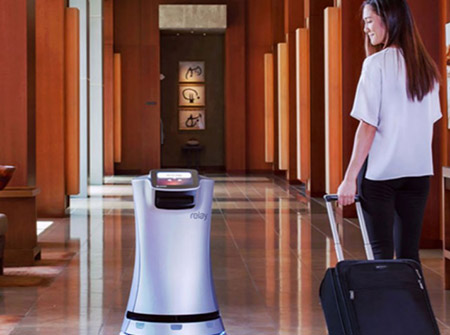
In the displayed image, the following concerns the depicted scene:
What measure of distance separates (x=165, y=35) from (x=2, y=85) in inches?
575

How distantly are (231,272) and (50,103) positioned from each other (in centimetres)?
456

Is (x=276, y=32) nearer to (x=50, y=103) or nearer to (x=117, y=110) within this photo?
(x=117, y=110)

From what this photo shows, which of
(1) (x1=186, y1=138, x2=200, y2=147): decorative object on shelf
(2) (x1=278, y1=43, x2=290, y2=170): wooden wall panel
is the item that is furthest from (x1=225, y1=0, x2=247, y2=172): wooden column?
(2) (x1=278, y1=43, x2=290, y2=170): wooden wall panel

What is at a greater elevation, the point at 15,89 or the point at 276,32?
the point at 276,32

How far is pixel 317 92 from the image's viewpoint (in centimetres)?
1220

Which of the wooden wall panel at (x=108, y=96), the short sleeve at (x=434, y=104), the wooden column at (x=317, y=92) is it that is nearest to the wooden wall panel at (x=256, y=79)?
the wooden wall panel at (x=108, y=96)

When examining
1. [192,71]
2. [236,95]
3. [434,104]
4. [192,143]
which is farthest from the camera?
[192,71]

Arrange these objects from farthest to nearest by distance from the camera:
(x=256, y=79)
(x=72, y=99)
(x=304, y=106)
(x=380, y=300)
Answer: (x=256, y=79)
(x=304, y=106)
(x=72, y=99)
(x=380, y=300)

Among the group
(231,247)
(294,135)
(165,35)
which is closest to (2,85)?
(231,247)

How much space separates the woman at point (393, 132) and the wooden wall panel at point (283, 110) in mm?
11961

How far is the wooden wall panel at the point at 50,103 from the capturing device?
378 inches

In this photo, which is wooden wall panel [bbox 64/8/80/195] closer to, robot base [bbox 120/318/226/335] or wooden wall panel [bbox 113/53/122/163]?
robot base [bbox 120/318/226/335]

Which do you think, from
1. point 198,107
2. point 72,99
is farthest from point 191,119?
point 72,99

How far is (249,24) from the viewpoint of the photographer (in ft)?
64.7
